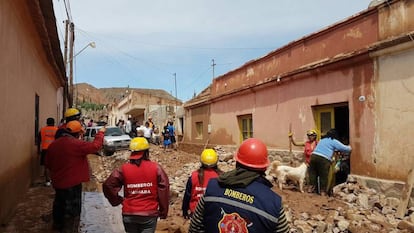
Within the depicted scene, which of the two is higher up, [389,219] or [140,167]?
[140,167]

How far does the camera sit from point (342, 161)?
8875 mm

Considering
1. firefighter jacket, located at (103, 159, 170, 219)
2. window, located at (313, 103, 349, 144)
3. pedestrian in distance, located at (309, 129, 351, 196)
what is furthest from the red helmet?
window, located at (313, 103, 349, 144)

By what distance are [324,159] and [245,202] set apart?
6.42 meters

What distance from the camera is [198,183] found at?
13.8 ft

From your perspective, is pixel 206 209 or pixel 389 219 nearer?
pixel 206 209

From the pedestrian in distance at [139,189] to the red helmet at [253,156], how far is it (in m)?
1.73

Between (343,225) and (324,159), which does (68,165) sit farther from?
(324,159)

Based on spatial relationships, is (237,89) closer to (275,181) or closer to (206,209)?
(275,181)

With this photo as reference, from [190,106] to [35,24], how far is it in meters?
13.6

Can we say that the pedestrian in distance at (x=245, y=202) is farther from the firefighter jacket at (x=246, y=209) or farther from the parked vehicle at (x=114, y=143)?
the parked vehicle at (x=114, y=143)

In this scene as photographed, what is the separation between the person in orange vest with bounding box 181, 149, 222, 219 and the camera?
421 cm

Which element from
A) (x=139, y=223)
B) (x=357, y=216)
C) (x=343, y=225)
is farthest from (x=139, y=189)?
(x=357, y=216)

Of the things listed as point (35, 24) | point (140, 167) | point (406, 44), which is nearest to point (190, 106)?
point (35, 24)

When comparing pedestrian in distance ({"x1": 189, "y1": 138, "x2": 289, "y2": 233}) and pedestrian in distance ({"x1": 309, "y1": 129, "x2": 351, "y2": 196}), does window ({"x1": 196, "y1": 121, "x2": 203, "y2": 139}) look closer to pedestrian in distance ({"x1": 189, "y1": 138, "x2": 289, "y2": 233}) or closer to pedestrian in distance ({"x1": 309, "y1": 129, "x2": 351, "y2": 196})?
pedestrian in distance ({"x1": 309, "y1": 129, "x2": 351, "y2": 196})
